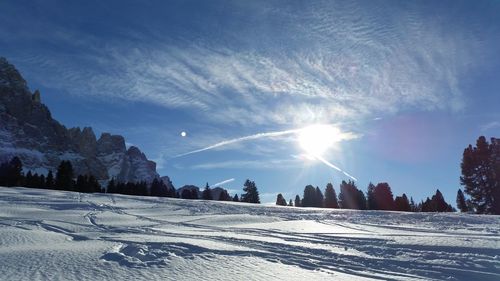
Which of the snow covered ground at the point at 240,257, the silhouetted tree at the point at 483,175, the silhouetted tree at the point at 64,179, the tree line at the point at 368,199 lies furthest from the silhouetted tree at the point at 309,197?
the snow covered ground at the point at 240,257

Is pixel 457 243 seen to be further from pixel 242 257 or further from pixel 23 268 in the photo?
pixel 23 268

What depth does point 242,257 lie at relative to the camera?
793 cm

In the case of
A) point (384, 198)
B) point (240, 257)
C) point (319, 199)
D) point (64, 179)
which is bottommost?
point (240, 257)

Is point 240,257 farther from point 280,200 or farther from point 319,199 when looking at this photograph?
point 280,200

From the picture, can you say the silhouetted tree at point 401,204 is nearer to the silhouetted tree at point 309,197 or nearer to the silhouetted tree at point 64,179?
the silhouetted tree at point 309,197

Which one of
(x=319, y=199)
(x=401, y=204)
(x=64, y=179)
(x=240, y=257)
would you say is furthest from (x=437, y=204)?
(x=64, y=179)

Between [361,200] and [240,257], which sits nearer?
[240,257]

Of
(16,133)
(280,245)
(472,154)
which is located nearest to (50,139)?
(16,133)

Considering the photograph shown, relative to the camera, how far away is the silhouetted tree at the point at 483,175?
38.3 meters

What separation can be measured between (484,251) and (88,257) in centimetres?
903

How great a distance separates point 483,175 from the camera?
39.8 metres

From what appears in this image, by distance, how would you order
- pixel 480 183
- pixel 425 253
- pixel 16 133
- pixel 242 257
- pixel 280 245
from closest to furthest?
pixel 242 257 < pixel 425 253 < pixel 280 245 < pixel 480 183 < pixel 16 133

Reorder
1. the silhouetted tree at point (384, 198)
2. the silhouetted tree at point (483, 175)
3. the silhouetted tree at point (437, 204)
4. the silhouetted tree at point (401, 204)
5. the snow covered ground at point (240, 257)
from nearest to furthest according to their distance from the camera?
the snow covered ground at point (240, 257)
the silhouetted tree at point (483, 175)
the silhouetted tree at point (437, 204)
the silhouetted tree at point (401, 204)
the silhouetted tree at point (384, 198)

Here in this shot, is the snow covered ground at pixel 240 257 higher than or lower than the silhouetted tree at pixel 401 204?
lower
